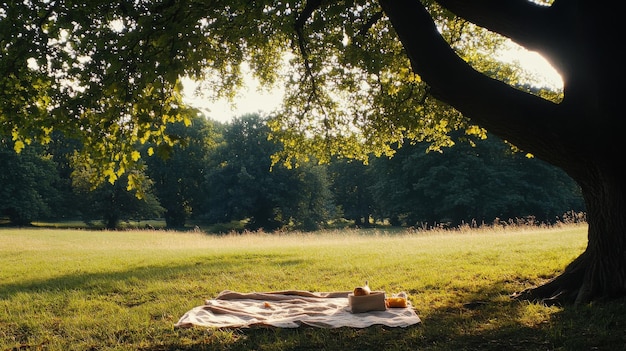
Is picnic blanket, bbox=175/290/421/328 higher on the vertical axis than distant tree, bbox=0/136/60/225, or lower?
lower

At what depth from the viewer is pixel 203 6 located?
21.3 feet

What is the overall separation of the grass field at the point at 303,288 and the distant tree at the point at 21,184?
116ft

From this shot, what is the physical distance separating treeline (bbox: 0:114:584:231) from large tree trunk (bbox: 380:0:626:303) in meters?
28.0

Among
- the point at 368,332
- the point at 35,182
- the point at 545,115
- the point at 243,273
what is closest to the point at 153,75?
the point at 368,332

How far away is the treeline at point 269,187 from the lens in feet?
129

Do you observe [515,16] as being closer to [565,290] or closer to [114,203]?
[565,290]

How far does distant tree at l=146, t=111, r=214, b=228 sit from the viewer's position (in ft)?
174

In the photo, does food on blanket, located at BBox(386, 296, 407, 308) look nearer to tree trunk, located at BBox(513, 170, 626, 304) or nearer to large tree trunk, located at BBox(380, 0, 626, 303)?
tree trunk, located at BBox(513, 170, 626, 304)

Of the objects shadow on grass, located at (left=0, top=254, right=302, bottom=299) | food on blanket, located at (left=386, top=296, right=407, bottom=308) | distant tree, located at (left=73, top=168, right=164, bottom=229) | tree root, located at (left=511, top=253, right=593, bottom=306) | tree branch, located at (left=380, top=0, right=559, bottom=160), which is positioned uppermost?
tree branch, located at (left=380, top=0, right=559, bottom=160)

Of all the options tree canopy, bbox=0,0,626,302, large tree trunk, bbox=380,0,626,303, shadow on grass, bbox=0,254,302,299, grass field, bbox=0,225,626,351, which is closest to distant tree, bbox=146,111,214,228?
grass field, bbox=0,225,626,351

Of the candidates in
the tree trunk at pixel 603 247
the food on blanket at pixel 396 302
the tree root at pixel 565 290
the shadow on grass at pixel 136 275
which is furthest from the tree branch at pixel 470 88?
the shadow on grass at pixel 136 275

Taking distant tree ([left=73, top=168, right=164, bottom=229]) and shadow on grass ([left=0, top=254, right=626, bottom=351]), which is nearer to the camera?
shadow on grass ([left=0, top=254, right=626, bottom=351])

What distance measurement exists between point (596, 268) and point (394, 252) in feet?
24.5

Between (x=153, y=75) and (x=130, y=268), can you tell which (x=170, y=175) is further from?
(x=153, y=75)
